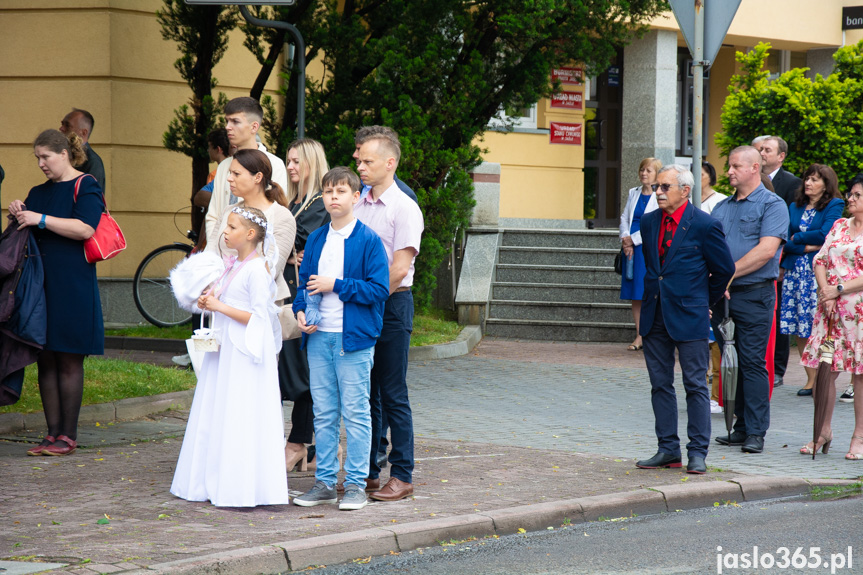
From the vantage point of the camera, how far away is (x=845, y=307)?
7.88 m

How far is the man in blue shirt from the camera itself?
798 centimetres

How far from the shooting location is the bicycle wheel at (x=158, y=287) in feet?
43.6

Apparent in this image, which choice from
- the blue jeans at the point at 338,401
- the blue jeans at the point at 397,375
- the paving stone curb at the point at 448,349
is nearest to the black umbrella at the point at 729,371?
the blue jeans at the point at 397,375

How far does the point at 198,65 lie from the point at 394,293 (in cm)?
723

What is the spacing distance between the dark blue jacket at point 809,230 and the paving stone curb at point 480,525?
407 centimetres

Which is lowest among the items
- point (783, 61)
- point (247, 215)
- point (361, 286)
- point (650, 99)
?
point (361, 286)

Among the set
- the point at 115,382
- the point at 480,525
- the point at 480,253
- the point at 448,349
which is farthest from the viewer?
the point at 480,253

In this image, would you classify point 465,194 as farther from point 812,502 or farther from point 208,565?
point 208,565

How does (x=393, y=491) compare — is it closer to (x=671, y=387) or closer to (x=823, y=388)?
(x=671, y=387)

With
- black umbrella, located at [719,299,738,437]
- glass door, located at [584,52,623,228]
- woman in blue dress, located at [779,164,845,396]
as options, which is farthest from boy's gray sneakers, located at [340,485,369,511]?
glass door, located at [584,52,623,228]

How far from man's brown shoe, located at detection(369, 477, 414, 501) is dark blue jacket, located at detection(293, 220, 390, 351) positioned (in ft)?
2.76

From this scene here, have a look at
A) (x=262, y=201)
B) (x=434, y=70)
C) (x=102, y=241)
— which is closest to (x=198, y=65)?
(x=434, y=70)

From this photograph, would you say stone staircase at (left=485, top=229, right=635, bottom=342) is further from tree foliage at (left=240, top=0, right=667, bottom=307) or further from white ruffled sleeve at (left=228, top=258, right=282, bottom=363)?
white ruffled sleeve at (left=228, top=258, right=282, bottom=363)

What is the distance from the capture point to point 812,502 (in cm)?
651
